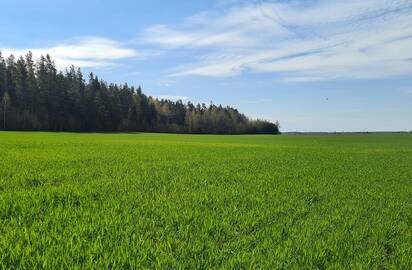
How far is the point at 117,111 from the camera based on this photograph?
453ft

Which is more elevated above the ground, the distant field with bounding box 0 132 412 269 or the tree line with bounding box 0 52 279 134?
the tree line with bounding box 0 52 279 134

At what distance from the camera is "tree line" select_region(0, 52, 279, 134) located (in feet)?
361

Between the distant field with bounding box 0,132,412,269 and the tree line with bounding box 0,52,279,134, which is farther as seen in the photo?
the tree line with bounding box 0,52,279,134

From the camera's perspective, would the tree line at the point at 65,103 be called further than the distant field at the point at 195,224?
Yes

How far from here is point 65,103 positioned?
4616 inches

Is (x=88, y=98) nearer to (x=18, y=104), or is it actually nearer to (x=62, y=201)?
(x=18, y=104)

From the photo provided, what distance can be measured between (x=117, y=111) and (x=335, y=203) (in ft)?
437

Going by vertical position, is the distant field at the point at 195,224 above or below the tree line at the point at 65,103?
below

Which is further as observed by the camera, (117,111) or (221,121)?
(221,121)

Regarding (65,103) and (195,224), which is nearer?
(195,224)

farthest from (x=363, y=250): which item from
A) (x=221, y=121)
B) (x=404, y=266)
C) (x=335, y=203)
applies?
(x=221, y=121)

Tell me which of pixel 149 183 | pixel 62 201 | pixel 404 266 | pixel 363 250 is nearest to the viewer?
pixel 404 266

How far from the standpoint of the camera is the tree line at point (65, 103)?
110000 mm

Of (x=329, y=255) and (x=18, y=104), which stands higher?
(x=18, y=104)
